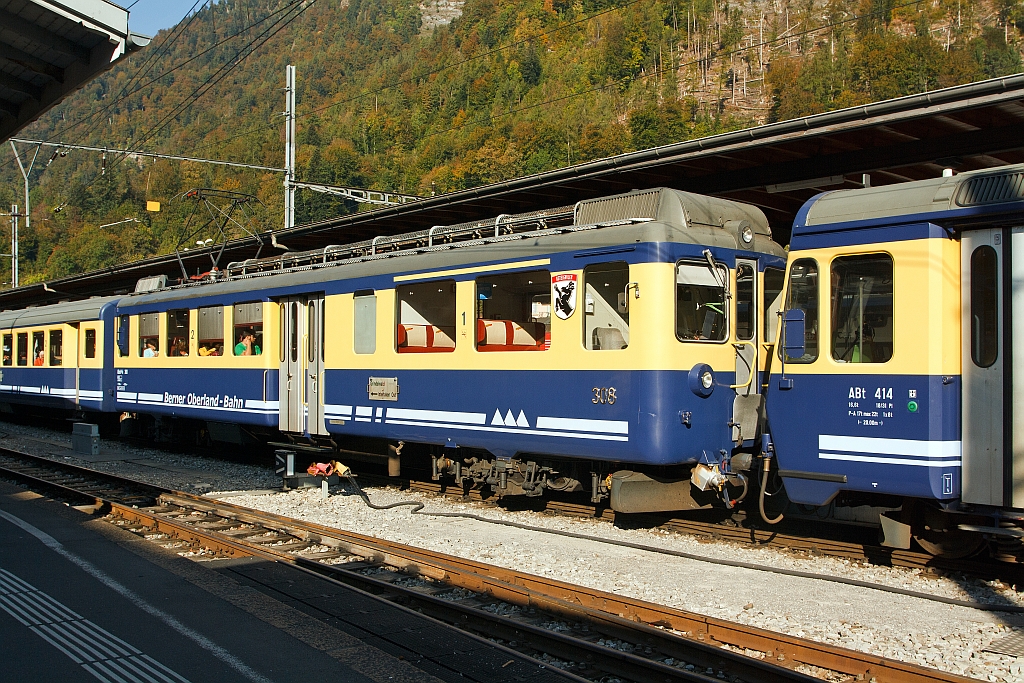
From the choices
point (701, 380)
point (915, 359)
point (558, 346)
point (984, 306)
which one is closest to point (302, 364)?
point (558, 346)

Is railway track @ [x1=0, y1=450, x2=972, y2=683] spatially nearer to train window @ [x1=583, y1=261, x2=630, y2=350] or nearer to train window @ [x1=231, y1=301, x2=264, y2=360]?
train window @ [x1=583, y1=261, x2=630, y2=350]

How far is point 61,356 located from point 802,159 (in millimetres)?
17269

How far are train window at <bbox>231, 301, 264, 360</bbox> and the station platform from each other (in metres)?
6.00

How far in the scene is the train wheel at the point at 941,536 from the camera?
7.27 metres

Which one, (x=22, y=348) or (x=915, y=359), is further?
(x=22, y=348)

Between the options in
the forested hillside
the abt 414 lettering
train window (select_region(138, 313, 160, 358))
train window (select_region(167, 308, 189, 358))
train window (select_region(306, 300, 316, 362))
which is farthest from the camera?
the forested hillside

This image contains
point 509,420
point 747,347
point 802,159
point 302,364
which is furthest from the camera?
point 302,364

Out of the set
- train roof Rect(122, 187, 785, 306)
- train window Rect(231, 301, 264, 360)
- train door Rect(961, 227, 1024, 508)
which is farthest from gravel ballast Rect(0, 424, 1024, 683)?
train roof Rect(122, 187, 785, 306)

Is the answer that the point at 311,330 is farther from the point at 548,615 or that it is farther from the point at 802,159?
the point at 548,615

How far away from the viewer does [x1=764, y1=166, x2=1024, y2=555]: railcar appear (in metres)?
6.83

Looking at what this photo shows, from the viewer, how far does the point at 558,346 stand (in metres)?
9.50

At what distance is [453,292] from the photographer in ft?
35.0

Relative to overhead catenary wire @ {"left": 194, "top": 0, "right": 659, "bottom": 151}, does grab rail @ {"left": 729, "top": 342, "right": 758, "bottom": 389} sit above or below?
below

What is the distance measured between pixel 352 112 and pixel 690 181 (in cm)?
9860
